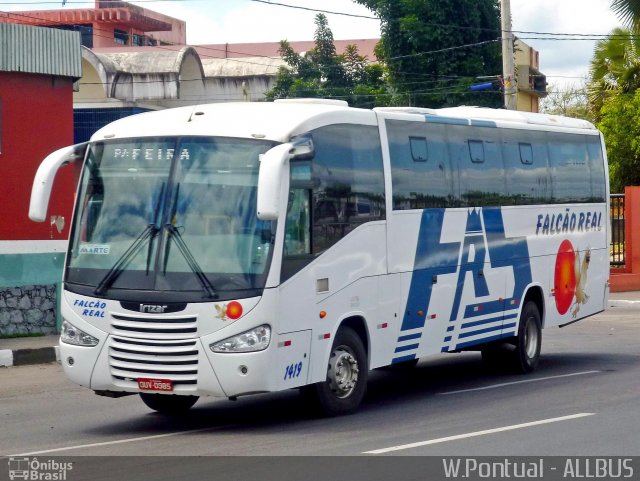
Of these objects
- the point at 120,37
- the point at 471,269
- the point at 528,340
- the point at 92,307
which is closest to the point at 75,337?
the point at 92,307

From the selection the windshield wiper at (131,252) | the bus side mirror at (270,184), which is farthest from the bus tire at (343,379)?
the windshield wiper at (131,252)

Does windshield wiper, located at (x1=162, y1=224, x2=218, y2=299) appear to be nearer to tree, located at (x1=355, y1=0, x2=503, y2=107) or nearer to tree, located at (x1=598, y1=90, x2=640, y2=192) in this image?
tree, located at (x1=598, y1=90, x2=640, y2=192)

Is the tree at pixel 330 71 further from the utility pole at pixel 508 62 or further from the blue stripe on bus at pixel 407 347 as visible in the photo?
the blue stripe on bus at pixel 407 347

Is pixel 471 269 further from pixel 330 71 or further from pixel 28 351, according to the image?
pixel 330 71

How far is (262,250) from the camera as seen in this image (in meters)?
9.80

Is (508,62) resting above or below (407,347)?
above

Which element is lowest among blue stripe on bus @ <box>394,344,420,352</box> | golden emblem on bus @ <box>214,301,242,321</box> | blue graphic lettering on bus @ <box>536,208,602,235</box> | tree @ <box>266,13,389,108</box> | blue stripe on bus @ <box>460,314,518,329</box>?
blue stripe on bus @ <box>394,344,420,352</box>

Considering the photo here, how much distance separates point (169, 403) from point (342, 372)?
1.85m

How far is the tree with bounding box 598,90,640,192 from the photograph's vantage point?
113 feet

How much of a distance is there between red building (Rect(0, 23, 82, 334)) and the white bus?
7.47 m

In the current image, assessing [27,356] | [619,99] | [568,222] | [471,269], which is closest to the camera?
[471,269]

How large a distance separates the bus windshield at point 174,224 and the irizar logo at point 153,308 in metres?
0.11

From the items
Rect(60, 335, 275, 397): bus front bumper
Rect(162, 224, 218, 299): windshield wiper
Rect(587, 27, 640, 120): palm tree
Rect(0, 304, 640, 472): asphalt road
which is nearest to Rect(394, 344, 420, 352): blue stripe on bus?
Rect(0, 304, 640, 472): asphalt road
